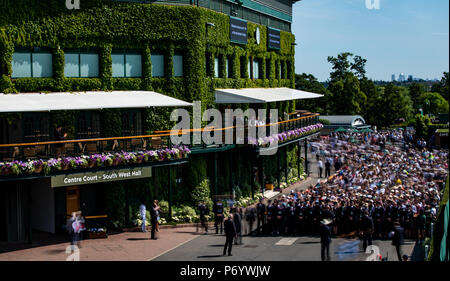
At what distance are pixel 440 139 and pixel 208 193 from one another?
47.9 meters

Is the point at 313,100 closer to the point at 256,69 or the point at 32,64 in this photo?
the point at 256,69

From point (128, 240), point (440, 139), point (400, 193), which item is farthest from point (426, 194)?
point (440, 139)

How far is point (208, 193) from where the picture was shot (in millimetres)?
32812

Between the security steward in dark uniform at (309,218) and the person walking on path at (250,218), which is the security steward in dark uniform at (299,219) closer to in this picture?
the security steward in dark uniform at (309,218)

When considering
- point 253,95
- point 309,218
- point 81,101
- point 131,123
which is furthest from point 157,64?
point 309,218

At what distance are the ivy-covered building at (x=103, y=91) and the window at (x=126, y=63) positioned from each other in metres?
0.05

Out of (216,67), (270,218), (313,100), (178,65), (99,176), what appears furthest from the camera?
(313,100)

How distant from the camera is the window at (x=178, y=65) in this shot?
3284cm

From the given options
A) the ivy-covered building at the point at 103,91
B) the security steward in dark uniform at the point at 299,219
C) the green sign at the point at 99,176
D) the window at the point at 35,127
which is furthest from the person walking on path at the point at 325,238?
the window at the point at 35,127

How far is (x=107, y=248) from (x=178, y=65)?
12837 millimetres

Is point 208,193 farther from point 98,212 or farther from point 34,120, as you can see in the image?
point 34,120

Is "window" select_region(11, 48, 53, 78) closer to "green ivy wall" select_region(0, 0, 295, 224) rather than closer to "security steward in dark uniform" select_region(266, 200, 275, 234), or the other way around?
"green ivy wall" select_region(0, 0, 295, 224)

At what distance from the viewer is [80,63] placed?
2923 centimetres
